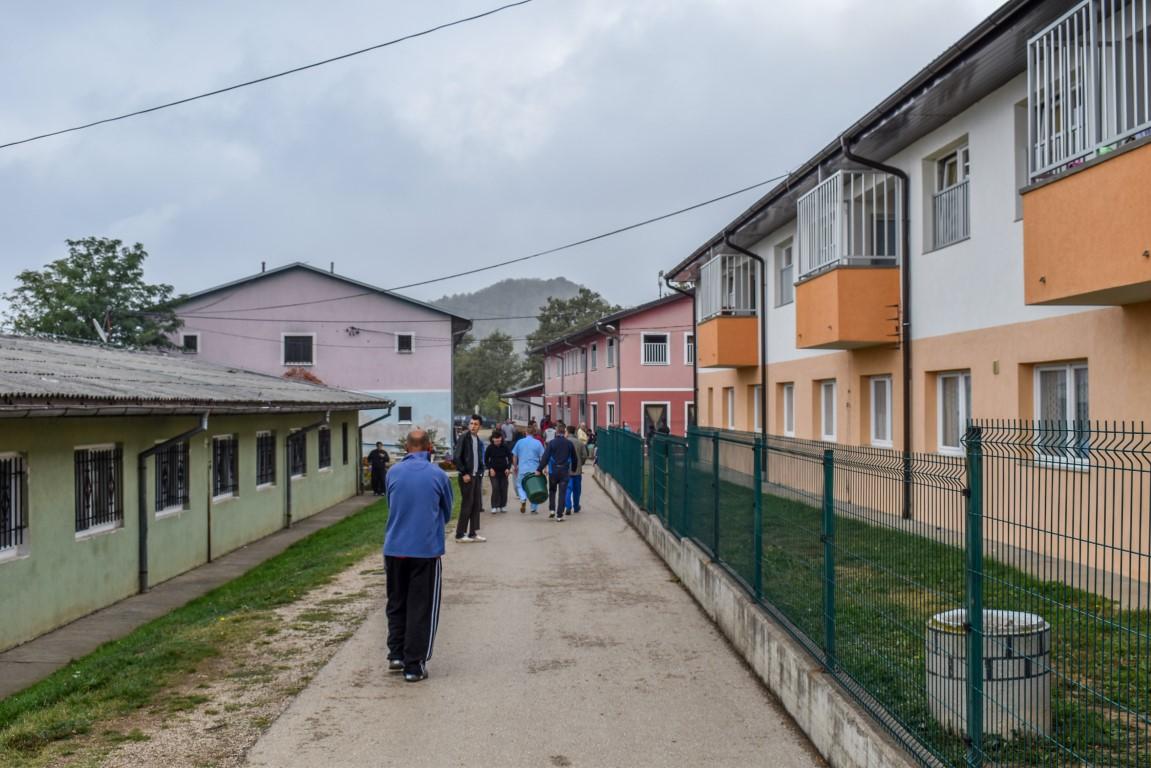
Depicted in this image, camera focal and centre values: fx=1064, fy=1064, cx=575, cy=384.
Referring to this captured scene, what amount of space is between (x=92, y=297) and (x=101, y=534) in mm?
38486

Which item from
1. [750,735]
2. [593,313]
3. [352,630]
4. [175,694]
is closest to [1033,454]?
[750,735]

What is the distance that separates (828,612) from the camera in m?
5.95

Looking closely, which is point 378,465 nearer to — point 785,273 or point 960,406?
point 785,273

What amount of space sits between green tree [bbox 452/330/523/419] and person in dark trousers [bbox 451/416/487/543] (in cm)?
9164

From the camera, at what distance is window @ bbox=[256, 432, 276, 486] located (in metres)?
19.6

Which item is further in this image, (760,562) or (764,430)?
(764,430)

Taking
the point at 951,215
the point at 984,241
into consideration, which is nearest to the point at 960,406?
the point at 984,241

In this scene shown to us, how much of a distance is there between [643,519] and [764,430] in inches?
287

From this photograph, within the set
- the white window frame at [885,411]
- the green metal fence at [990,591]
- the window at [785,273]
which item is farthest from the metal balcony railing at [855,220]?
the green metal fence at [990,591]

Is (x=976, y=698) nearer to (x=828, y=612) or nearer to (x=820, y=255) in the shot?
(x=828, y=612)

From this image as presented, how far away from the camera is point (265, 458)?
20.1 meters

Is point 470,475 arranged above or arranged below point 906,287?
below

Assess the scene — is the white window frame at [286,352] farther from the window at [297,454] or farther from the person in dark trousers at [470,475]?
the person in dark trousers at [470,475]

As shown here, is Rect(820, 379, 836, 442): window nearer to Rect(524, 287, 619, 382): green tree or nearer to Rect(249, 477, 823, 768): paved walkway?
Rect(249, 477, 823, 768): paved walkway
